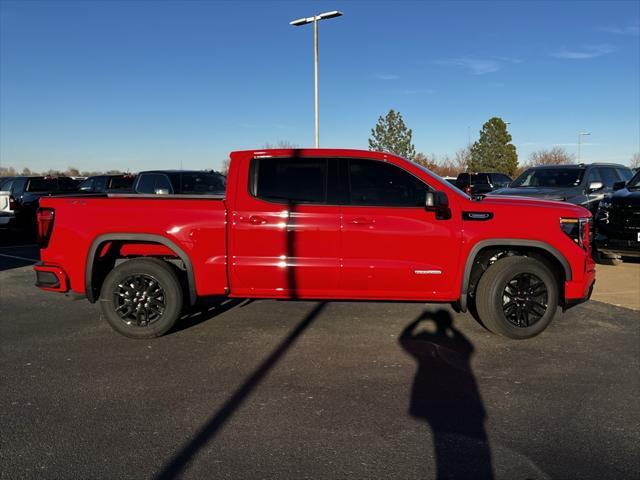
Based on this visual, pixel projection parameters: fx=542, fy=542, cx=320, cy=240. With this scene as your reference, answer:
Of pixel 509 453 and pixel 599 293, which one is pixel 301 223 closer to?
pixel 509 453

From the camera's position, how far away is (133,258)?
19.0 feet

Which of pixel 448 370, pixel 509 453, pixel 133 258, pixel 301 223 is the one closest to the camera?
pixel 509 453

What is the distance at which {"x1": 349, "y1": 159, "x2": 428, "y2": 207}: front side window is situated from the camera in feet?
18.0

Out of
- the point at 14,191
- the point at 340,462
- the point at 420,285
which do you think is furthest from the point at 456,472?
the point at 14,191

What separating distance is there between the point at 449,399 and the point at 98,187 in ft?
58.8

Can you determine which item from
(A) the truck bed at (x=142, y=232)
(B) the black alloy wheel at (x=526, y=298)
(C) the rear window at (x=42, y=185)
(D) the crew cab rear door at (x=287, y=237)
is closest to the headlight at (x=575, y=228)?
(B) the black alloy wheel at (x=526, y=298)

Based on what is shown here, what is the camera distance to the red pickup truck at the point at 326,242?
5398 mm

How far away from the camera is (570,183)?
11594 mm

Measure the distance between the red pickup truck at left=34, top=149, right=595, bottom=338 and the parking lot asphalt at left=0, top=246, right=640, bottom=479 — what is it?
48cm

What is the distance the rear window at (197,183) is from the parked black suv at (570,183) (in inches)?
242

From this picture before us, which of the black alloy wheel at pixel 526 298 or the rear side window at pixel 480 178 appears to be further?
the rear side window at pixel 480 178

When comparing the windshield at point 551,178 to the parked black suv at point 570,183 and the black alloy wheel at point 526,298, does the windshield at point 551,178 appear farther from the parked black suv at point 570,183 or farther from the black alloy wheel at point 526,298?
the black alloy wheel at point 526,298

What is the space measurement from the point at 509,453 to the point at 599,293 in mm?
5502

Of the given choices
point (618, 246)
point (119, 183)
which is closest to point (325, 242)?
point (618, 246)
